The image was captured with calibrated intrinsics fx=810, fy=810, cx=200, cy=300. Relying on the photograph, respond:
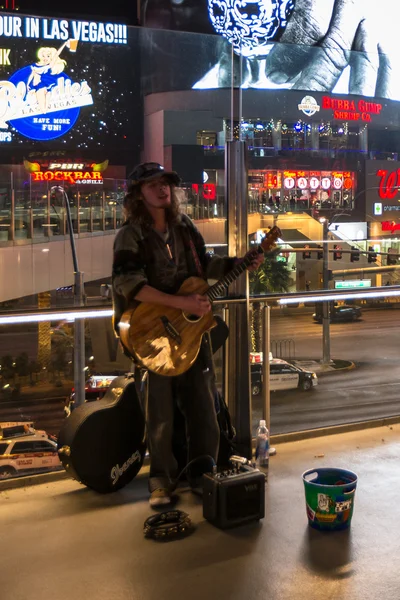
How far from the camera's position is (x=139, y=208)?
340 centimetres

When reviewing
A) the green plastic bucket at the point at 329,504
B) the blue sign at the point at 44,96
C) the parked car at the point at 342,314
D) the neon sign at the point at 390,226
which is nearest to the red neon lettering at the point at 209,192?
the parked car at the point at 342,314

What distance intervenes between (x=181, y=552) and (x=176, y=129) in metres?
2.19

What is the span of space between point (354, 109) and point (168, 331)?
8.08ft

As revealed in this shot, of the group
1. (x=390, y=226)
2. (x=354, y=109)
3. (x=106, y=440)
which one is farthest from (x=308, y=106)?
(x=106, y=440)

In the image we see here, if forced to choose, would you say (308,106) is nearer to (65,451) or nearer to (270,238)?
(270,238)

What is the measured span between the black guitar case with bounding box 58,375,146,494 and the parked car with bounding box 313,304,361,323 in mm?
1416

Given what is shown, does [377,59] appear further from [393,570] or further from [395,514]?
[393,570]

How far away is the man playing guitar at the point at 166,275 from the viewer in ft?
10.9

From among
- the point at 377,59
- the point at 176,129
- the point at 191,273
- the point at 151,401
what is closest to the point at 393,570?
the point at 151,401

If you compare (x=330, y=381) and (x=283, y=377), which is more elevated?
(x=283, y=377)

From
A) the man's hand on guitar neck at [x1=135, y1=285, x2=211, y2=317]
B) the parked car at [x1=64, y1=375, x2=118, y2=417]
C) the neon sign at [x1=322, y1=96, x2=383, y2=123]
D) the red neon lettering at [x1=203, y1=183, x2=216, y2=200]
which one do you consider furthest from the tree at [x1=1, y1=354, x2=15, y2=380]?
the neon sign at [x1=322, y1=96, x2=383, y2=123]

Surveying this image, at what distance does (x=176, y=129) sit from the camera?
164 inches

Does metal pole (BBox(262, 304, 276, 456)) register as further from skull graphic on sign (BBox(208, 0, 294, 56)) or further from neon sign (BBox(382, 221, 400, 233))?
skull graphic on sign (BBox(208, 0, 294, 56))

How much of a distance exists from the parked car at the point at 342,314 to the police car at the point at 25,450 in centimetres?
163
